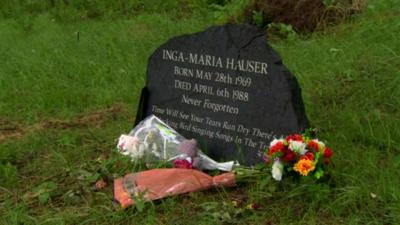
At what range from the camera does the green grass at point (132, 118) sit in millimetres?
2947

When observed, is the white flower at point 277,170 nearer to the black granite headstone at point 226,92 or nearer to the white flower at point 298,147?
the white flower at point 298,147

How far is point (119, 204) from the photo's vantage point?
Answer: 10.3ft

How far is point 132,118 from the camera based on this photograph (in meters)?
4.55

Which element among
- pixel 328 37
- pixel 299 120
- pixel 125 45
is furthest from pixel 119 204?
pixel 125 45

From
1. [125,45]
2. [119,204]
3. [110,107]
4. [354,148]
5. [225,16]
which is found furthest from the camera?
[225,16]

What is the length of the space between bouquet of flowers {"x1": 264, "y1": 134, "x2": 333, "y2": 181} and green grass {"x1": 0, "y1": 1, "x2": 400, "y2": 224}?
0.10 metres

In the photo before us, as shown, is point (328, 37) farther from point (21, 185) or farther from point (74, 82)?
point (21, 185)

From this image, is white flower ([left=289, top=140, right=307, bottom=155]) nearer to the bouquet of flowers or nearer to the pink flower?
the bouquet of flowers

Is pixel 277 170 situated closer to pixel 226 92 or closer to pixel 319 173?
pixel 319 173

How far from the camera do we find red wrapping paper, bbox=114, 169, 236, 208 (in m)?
3.14

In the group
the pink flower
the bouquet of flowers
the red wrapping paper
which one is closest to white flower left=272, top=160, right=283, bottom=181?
the bouquet of flowers

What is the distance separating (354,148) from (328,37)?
7.83ft

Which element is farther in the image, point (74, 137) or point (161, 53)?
point (74, 137)

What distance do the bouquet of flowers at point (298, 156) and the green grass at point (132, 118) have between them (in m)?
0.10
